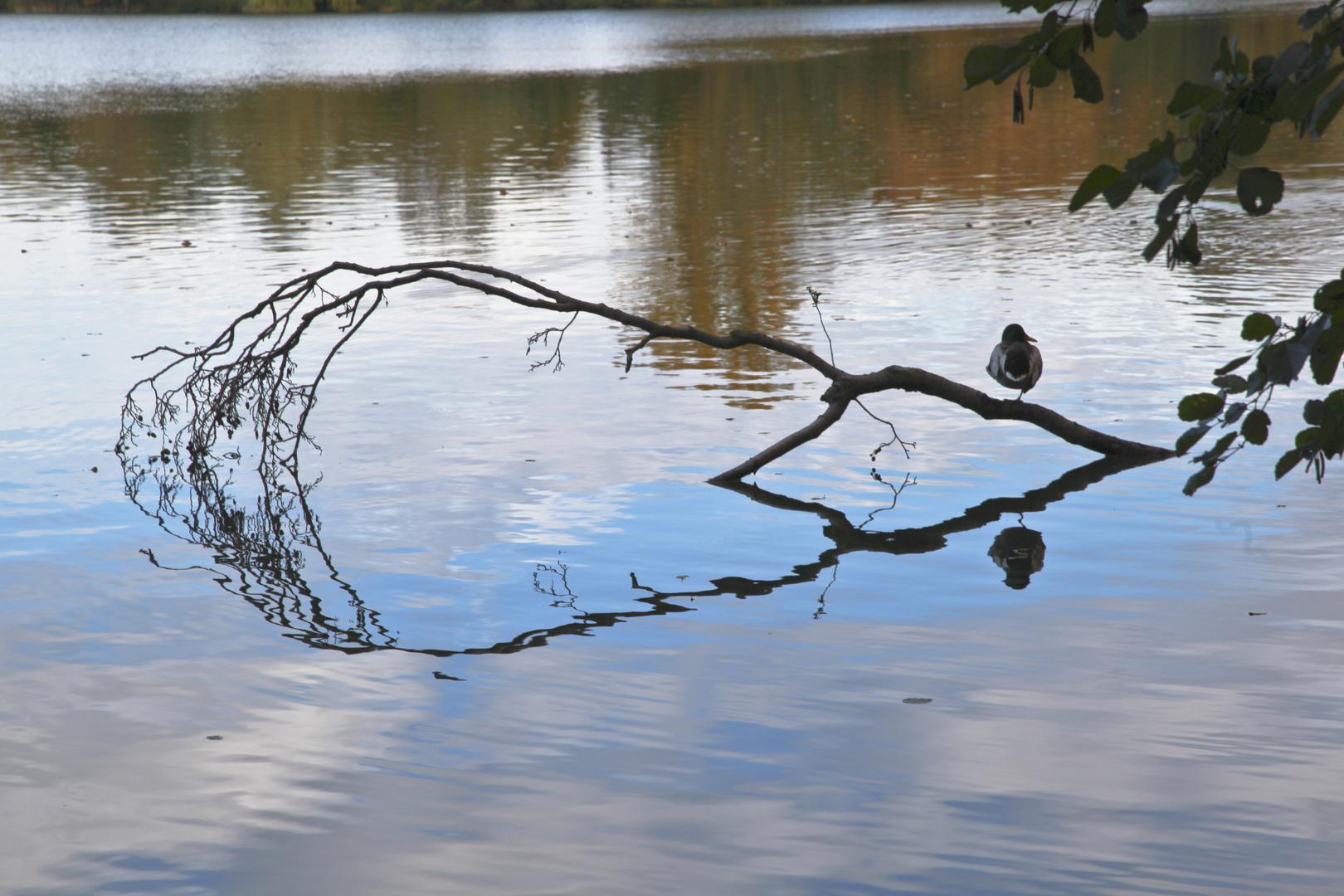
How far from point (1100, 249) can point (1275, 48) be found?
21.5 meters

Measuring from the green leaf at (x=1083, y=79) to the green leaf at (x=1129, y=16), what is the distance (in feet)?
0.34

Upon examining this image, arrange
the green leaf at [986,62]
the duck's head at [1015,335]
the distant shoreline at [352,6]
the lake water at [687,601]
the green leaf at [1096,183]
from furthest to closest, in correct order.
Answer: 1. the distant shoreline at [352,6]
2. the duck's head at [1015,335]
3. the lake water at [687,601]
4. the green leaf at [986,62]
5. the green leaf at [1096,183]

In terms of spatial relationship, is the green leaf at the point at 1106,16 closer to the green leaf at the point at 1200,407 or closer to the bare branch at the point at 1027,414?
the green leaf at the point at 1200,407

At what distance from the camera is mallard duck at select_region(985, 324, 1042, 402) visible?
733 centimetres

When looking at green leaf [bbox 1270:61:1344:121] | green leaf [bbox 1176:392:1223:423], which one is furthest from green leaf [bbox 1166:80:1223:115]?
green leaf [bbox 1176:392:1223:423]

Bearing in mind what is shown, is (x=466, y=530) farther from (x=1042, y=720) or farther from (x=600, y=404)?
(x=1042, y=720)

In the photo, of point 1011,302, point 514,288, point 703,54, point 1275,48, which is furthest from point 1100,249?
point 703,54

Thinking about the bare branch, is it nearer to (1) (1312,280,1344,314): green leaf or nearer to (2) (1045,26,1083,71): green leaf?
(1) (1312,280,1344,314): green leaf

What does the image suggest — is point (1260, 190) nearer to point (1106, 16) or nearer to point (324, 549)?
point (1106, 16)

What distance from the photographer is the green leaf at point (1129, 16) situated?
7.25ft

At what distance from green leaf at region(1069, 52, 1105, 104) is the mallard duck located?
5179mm

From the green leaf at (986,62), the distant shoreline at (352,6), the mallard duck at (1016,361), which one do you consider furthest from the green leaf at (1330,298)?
the distant shoreline at (352,6)

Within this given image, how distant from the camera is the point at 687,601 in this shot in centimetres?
577

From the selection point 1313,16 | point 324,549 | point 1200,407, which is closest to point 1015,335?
point 324,549
